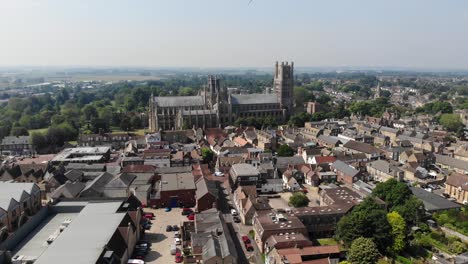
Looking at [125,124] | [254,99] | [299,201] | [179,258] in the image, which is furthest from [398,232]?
[125,124]

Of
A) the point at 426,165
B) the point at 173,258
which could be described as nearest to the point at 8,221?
the point at 173,258

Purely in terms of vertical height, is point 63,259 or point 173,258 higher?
point 63,259

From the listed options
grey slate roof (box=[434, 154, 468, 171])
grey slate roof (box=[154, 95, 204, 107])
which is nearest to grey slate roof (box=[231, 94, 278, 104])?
grey slate roof (box=[154, 95, 204, 107])

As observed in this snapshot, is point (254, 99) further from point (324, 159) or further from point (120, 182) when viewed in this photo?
point (120, 182)

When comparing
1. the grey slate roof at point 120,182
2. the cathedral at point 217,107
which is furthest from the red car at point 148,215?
the cathedral at point 217,107

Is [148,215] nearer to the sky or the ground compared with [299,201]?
nearer to the ground

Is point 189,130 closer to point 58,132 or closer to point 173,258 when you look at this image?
point 58,132
